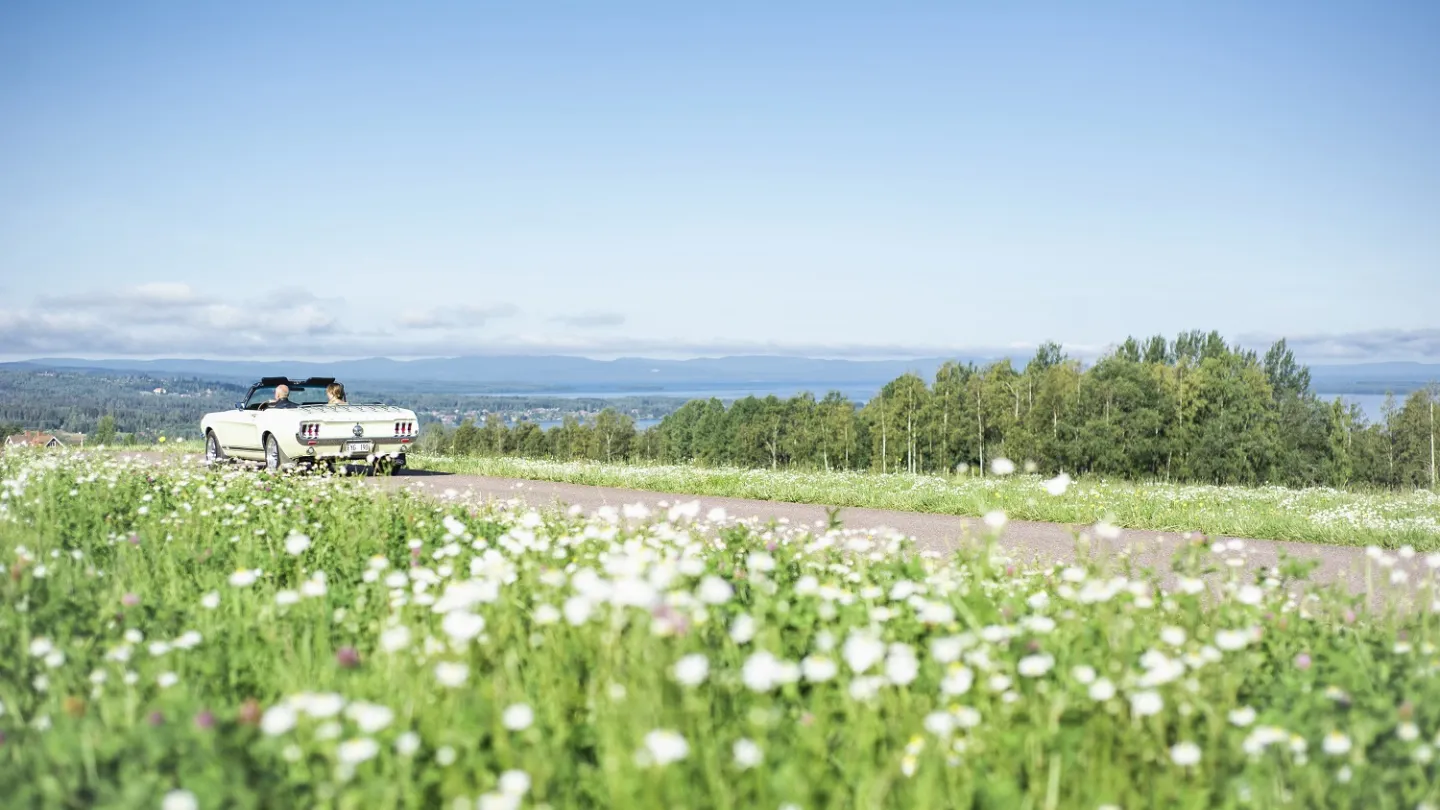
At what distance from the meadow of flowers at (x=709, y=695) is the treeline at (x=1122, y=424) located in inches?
1774

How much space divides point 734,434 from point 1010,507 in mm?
94957

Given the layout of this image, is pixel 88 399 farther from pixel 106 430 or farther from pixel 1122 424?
pixel 1122 424

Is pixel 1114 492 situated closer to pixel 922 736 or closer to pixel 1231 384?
pixel 922 736

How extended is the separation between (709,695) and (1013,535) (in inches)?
296

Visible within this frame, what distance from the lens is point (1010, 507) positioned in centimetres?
1227

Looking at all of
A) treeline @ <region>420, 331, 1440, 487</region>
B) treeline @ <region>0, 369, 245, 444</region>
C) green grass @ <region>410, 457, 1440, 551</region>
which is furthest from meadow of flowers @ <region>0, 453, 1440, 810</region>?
treeline @ <region>420, 331, 1440, 487</region>

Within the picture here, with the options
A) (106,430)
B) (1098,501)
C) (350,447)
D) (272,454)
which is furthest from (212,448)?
(1098,501)

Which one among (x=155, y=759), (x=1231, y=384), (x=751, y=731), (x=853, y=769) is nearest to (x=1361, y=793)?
(x=853, y=769)

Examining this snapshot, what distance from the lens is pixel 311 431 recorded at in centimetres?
1595

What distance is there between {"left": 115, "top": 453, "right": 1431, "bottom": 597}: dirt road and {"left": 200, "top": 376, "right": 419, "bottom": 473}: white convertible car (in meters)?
0.96

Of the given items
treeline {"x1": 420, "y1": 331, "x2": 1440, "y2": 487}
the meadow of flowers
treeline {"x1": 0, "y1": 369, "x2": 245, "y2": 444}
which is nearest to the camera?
the meadow of flowers

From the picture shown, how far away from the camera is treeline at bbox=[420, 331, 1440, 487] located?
65.1m

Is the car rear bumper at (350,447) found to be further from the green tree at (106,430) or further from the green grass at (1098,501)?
the green tree at (106,430)

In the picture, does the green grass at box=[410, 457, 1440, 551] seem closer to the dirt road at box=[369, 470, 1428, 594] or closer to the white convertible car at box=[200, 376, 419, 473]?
the dirt road at box=[369, 470, 1428, 594]
